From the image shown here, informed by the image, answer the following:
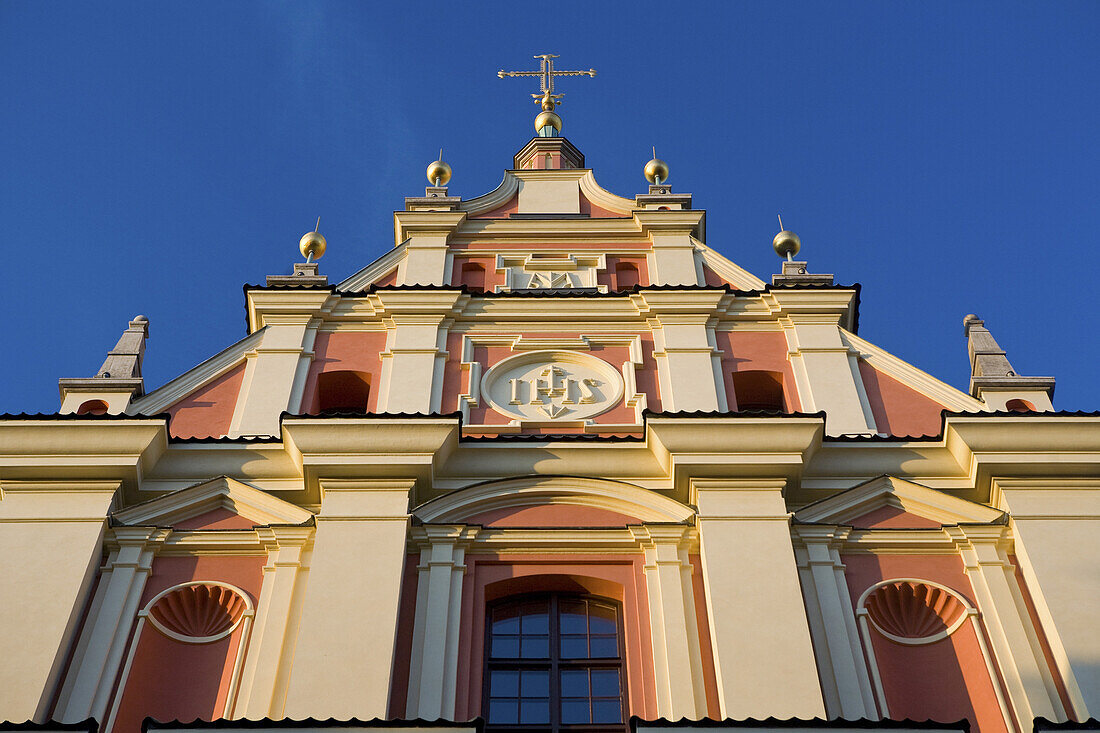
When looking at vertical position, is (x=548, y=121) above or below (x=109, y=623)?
above

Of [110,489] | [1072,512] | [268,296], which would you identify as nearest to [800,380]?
[1072,512]

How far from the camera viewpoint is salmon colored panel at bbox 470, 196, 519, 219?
2152 centimetres

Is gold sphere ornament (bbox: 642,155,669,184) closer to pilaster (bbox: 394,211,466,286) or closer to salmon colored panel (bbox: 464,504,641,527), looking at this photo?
pilaster (bbox: 394,211,466,286)

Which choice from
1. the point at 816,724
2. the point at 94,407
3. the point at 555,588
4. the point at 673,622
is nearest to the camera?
the point at 816,724

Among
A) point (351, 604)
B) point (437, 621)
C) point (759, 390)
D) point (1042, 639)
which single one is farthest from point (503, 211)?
point (1042, 639)

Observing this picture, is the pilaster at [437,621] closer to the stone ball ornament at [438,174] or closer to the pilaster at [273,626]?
the pilaster at [273,626]

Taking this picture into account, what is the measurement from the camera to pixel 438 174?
22672 millimetres

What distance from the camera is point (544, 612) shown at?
1530cm

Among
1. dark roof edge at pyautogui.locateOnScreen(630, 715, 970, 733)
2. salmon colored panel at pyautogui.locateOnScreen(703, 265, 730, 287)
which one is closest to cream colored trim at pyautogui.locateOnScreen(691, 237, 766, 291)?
salmon colored panel at pyautogui.locateOnScreen(703, 265, 730, 287)

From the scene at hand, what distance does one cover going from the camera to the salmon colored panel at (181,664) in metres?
14.0

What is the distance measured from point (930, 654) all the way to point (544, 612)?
365 cm

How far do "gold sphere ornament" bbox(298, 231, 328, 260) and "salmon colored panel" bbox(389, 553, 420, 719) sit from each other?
20.9 feet

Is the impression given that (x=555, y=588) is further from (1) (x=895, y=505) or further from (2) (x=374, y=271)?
(2) (x=374, y=271)

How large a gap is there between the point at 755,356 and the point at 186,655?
7.32m
